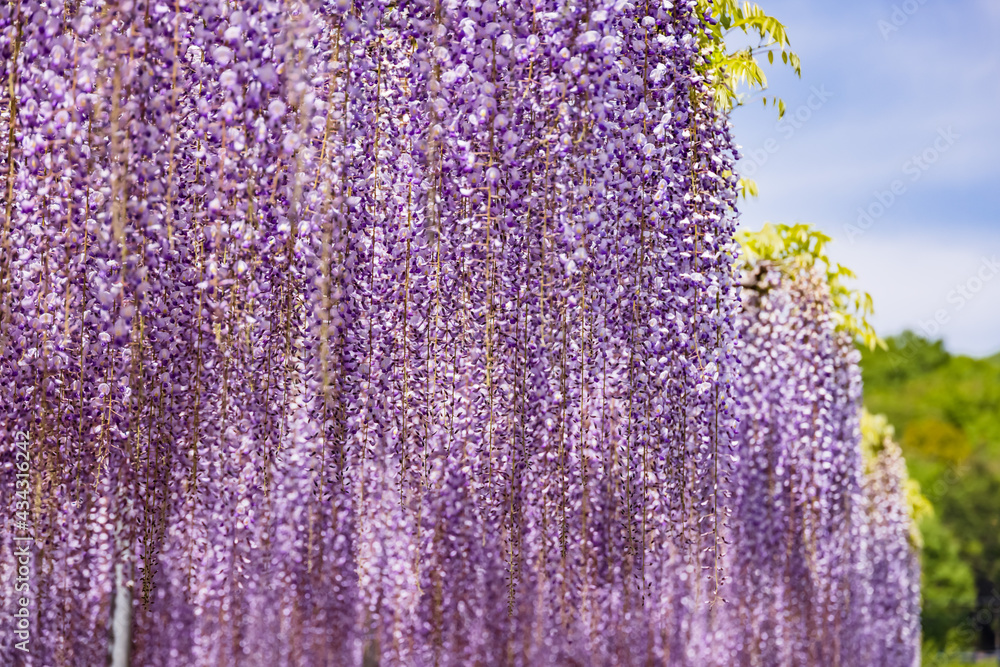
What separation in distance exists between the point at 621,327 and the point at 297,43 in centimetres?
198

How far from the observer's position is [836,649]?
10.2 metres

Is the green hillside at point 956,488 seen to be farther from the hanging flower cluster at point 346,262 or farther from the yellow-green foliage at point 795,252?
the hanging flower cluster at point 346,262

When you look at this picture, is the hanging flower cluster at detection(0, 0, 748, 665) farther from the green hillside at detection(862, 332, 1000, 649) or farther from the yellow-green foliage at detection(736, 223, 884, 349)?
the green hillside at detection(862, 332, 1000, 649)

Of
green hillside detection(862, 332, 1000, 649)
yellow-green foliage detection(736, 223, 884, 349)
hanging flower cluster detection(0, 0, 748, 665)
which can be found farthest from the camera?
green hillside detection(862, 332, 1000, 649)

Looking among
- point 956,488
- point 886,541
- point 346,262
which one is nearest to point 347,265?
point 346,262

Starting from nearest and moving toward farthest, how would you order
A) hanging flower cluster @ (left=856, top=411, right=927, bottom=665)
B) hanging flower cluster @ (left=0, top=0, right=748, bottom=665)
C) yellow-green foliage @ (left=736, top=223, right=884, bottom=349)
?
hanging flower cluster @ (left=0, top=0, right=748, bottom=665)
yellow-green foliage @ (left=736, top=223, right=884, bottom=349)
hanging flower cluster @ (left=856, top=411, right=927, bottom=665)

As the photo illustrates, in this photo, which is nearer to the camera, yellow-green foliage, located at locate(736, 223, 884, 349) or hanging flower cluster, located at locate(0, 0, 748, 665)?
hanging flower cluster, located at locate(0, 0, 748, 665)

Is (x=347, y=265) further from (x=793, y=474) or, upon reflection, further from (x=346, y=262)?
(x=793, y=474)

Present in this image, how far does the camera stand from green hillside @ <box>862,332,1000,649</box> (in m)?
27.7

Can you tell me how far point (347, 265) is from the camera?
159 inches

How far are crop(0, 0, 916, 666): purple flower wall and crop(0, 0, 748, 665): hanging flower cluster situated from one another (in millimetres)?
13

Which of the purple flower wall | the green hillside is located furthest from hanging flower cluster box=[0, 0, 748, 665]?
the green hillside

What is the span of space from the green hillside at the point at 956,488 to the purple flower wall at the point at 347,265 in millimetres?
15345

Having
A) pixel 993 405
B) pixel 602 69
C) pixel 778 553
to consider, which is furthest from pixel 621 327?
pixel 993 405
